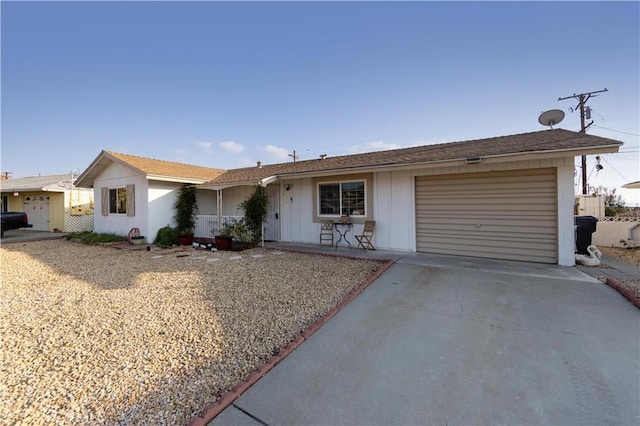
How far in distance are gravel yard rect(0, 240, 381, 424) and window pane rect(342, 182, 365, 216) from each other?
7.30 ft

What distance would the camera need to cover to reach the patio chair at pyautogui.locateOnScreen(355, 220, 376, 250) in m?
8.35

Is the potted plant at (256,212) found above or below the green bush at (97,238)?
above

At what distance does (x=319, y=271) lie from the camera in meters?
6.25

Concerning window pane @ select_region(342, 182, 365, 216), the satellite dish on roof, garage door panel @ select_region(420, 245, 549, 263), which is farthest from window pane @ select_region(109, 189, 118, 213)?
the satellite dish on roof

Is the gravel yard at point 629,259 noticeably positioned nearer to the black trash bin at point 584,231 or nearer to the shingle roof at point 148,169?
the black trash bin at point 584,231

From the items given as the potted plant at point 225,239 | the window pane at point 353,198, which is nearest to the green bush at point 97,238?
the potted plant at point 225,239

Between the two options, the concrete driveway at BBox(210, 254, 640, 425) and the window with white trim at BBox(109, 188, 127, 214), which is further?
the window with white trim at BBox(109, 188, 127, 214)

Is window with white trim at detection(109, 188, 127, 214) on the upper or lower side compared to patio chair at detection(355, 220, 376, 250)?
upper

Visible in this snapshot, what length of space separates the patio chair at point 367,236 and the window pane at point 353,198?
1.72 feet

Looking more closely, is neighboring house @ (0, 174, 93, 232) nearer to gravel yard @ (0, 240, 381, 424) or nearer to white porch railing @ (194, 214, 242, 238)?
white porch railing @ (194, 214, 242, 238)

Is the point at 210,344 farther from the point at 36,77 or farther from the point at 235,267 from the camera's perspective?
the point at 36,77

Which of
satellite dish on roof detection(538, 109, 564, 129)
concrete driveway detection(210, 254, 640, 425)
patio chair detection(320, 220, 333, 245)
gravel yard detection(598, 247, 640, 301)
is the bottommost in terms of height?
concrete driveway detection(210, 254, 640, 425)

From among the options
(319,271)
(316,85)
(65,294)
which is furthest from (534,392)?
(316,85)

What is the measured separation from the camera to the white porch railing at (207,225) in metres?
10.8
